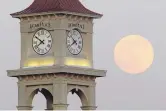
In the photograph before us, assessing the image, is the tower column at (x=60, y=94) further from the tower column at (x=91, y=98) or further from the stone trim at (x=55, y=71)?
the tower column at (x=91, y=98)

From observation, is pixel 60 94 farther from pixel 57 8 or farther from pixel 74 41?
pixel 57 8

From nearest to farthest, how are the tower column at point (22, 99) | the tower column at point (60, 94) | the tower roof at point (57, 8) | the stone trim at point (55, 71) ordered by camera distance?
the stone trim at point (55, 71), the tower column at point (60, 94), the tower roof at point (57, 8), the tower column at point (22, 99)

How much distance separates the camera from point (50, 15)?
180250 millimetres

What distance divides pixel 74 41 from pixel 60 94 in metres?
3.94

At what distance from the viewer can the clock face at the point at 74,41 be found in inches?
7111

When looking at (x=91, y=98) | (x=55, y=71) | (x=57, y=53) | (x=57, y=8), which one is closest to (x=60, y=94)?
(x=55, y=71)

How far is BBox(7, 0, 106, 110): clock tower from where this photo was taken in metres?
180

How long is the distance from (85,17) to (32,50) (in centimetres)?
431

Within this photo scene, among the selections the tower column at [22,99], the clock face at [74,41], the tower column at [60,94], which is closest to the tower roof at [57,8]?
the clock face at [74,41]

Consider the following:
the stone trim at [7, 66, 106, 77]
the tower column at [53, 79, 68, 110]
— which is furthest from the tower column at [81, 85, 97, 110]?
the tower column at [53, 79, 68, 110]

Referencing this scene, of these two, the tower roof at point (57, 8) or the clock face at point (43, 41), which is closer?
the clock face at point (43, 41)

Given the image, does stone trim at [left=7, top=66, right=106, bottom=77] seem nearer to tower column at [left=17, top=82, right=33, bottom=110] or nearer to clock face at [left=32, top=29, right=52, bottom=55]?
tower column at [left=17, top=82, right=33, bottom=110]

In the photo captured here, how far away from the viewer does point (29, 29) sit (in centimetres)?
18125

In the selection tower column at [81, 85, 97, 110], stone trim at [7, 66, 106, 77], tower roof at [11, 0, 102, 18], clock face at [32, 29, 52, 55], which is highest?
tower roof at [11, 0, 102, 18]
